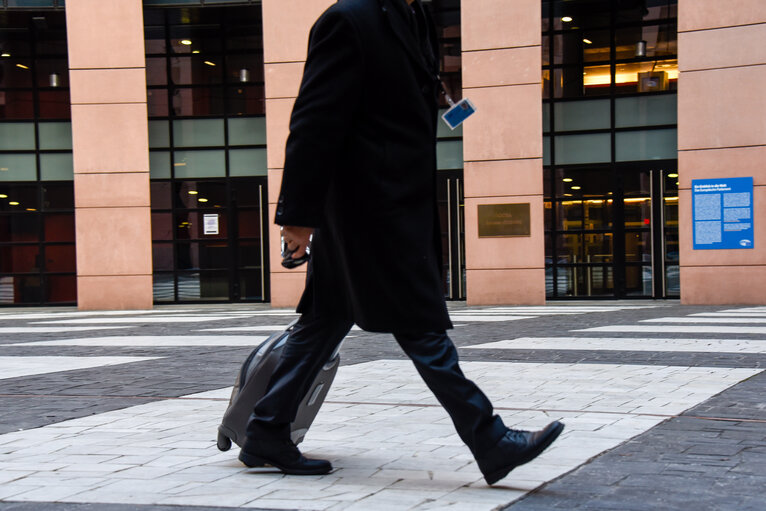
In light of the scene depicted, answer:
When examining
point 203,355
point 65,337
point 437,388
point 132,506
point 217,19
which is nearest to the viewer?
point 132,506

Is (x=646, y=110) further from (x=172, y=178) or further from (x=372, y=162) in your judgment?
(x=372, y=162)

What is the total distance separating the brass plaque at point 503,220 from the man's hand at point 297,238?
45.1ft

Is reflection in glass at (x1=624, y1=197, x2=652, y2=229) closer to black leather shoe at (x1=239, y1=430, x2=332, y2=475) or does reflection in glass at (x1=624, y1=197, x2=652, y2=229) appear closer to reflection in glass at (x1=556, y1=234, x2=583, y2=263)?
reflection in glass at (x1=556, y1=234, x2=583, y2=263)

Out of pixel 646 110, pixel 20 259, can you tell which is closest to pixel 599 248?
pixel 646 110

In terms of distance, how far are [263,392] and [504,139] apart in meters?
13.6

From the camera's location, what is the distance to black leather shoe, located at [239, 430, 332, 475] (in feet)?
10.8

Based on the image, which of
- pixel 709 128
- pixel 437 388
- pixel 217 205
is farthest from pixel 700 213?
pixel 437 388

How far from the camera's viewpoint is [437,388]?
3049 mm

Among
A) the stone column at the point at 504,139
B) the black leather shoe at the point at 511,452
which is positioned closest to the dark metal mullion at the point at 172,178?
the stone column at the point at 504,139

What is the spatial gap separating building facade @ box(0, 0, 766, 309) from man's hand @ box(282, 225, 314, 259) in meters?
13.7

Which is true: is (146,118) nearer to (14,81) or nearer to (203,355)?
(14,81)

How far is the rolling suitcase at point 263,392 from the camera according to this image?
136 inches

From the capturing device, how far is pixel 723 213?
15.6 meters

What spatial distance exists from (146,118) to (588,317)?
9753mm
